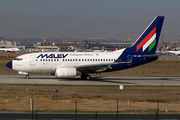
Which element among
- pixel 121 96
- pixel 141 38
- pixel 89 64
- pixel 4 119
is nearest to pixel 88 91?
pixel 121 96

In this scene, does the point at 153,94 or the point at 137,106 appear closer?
the point at 137,106

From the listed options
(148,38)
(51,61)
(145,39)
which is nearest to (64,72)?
(51,61)

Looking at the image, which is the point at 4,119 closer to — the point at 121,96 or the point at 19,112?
the point at 19,112

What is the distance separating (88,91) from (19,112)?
455 inches

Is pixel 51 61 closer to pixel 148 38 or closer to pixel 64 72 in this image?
pixel 64 72

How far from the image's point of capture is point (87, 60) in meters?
42.2

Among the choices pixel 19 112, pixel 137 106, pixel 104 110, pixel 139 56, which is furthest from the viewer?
pixel 139 56

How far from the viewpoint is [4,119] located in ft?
61.8

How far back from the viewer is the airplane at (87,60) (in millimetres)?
40312

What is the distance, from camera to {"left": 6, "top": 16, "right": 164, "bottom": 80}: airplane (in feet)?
132

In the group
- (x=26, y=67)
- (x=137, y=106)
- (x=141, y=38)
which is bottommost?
(x=137, y=106)

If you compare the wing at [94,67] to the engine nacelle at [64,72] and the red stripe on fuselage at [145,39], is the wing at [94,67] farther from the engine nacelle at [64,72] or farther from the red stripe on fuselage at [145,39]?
the red stripe on fuselage at [145,39]

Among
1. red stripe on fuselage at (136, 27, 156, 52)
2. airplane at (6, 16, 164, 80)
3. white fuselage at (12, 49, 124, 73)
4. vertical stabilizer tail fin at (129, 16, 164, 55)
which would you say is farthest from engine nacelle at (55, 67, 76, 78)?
red stripe on fuselage at (136, 27, 156, 52)

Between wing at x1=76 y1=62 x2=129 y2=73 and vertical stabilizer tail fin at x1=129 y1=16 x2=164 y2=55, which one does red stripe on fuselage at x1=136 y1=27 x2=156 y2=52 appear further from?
wing at x1=76 y1=62 x2=129 y2=73
